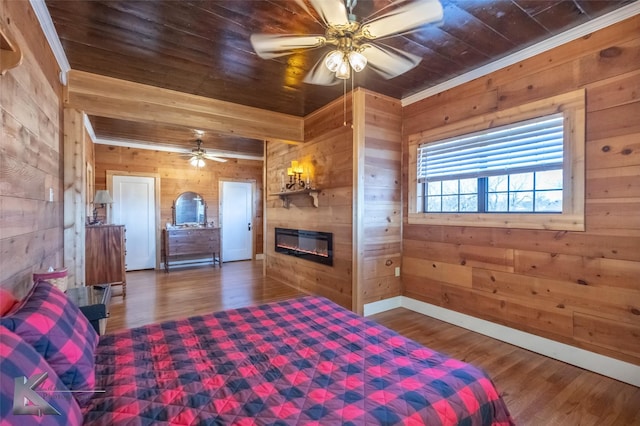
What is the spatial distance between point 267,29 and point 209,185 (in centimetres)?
514

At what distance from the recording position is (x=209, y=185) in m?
6.94

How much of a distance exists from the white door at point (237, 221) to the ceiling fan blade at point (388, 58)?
554 cm

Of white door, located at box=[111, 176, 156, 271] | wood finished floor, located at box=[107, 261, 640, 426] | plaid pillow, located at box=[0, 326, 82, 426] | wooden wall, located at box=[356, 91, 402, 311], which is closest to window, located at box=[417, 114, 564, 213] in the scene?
wooden wall, located at box=[356, 91, 402, 311]

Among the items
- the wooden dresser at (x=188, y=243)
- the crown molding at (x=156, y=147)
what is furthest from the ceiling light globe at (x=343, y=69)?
the crown molding at (x=156, y=147)

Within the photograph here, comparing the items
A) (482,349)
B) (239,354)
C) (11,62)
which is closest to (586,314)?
Answer: (482,349)

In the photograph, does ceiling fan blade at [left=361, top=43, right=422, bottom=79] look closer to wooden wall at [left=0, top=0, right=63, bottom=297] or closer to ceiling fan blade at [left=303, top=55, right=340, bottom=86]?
ceiling fan blade at [left=303, top=55, right=340, bottom=86]

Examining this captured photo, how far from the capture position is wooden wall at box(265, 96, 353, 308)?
11.9ft

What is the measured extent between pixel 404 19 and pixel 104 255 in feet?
15.2

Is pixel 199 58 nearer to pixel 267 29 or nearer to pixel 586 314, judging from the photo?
pixel 267 29

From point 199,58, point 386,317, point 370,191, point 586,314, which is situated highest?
point 199,58

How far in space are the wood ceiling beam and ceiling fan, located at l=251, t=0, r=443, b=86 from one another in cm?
188

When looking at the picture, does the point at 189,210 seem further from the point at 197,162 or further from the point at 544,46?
the point at 544,46

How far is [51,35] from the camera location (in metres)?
2.36

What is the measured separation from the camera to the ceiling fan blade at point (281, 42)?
6.28 feet
